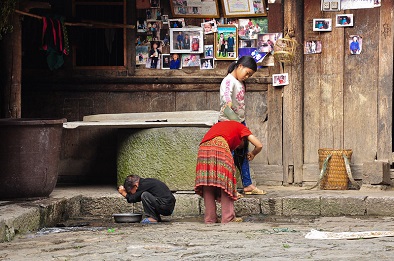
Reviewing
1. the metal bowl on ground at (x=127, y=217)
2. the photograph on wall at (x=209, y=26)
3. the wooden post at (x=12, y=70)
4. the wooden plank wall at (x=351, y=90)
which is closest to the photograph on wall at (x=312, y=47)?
the wooden plank wall at (x=351, y=90)

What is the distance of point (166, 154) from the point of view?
1070cm

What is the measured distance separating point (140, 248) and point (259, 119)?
17.1 feet

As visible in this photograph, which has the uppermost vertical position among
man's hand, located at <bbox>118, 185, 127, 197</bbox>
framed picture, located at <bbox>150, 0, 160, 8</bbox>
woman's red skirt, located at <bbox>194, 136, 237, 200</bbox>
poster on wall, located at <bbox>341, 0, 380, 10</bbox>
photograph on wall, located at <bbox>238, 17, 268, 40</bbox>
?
framed picture, located at <bbox>150, 0, 160, 8</bbox>

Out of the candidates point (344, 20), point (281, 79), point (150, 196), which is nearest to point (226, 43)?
point (281, 79)

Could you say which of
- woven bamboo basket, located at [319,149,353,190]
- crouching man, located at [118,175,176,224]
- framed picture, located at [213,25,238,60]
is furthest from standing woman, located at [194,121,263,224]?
framed picture, located at [213,25,238,60]

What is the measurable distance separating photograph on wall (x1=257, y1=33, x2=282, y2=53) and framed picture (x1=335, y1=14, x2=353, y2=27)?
2.60 feet

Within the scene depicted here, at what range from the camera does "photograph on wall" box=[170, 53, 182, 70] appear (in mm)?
11930

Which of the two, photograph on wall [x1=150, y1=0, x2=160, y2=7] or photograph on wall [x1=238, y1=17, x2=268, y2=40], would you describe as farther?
photograph on wall [x1=150, y1=0, x2=160, y2=7]

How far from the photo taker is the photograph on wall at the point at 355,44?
11.6 m

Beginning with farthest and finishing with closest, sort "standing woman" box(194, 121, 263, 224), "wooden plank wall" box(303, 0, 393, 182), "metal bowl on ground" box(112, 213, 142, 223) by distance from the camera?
"wooden plank wall" box(303, 0, 393, 182) → "metal bowl on ground" box(112, 213, 142, 223) → "standing woman" box(194, 121, 263, 224)

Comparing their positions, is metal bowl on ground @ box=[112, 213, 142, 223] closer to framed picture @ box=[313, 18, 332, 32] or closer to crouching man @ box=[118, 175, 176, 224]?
crouching man @ box=[118, 175, 176, 224]

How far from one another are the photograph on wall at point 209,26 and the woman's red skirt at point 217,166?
3.11 m

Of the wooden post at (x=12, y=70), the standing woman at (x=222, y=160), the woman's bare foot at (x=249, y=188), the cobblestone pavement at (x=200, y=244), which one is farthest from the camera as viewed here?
the woman's bare foot at (x=249, y=188)

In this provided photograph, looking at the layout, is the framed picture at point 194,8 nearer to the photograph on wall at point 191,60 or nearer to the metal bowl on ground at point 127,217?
the photograph on wall at point 191,60
